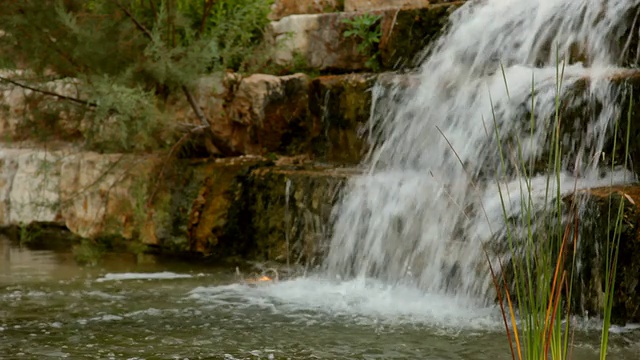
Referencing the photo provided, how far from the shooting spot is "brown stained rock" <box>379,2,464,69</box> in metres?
6.64

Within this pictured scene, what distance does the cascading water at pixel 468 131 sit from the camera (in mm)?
4695

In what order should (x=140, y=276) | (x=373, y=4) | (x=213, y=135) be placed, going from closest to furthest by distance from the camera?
(x=140, y=276) < (x=213, y=135) < (x=373, y=4)

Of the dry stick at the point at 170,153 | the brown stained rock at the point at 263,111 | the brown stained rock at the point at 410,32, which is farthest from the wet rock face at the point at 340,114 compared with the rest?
the dry stick at the point at 170,153

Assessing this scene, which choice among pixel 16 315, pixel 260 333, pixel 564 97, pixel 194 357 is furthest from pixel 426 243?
pixel 16 315

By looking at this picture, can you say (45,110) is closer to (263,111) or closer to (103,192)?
(103,192)

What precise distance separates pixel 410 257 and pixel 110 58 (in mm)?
2758

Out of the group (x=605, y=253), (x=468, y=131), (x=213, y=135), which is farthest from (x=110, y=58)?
(x=605, y=253)

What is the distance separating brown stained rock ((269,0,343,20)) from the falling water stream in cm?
188

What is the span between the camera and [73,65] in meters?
6.29

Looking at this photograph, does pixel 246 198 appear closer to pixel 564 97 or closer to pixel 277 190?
pixel 277 190

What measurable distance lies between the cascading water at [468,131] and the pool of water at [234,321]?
26 centimetres

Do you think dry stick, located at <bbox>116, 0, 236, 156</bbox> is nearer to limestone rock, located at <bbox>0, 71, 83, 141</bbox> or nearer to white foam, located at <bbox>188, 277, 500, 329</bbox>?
limestone rock, located at <bbox>0, 71, 83, 141</bbox>

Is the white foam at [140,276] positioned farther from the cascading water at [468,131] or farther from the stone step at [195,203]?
the cascading water at [468,131]

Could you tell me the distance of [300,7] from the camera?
8.23 m
